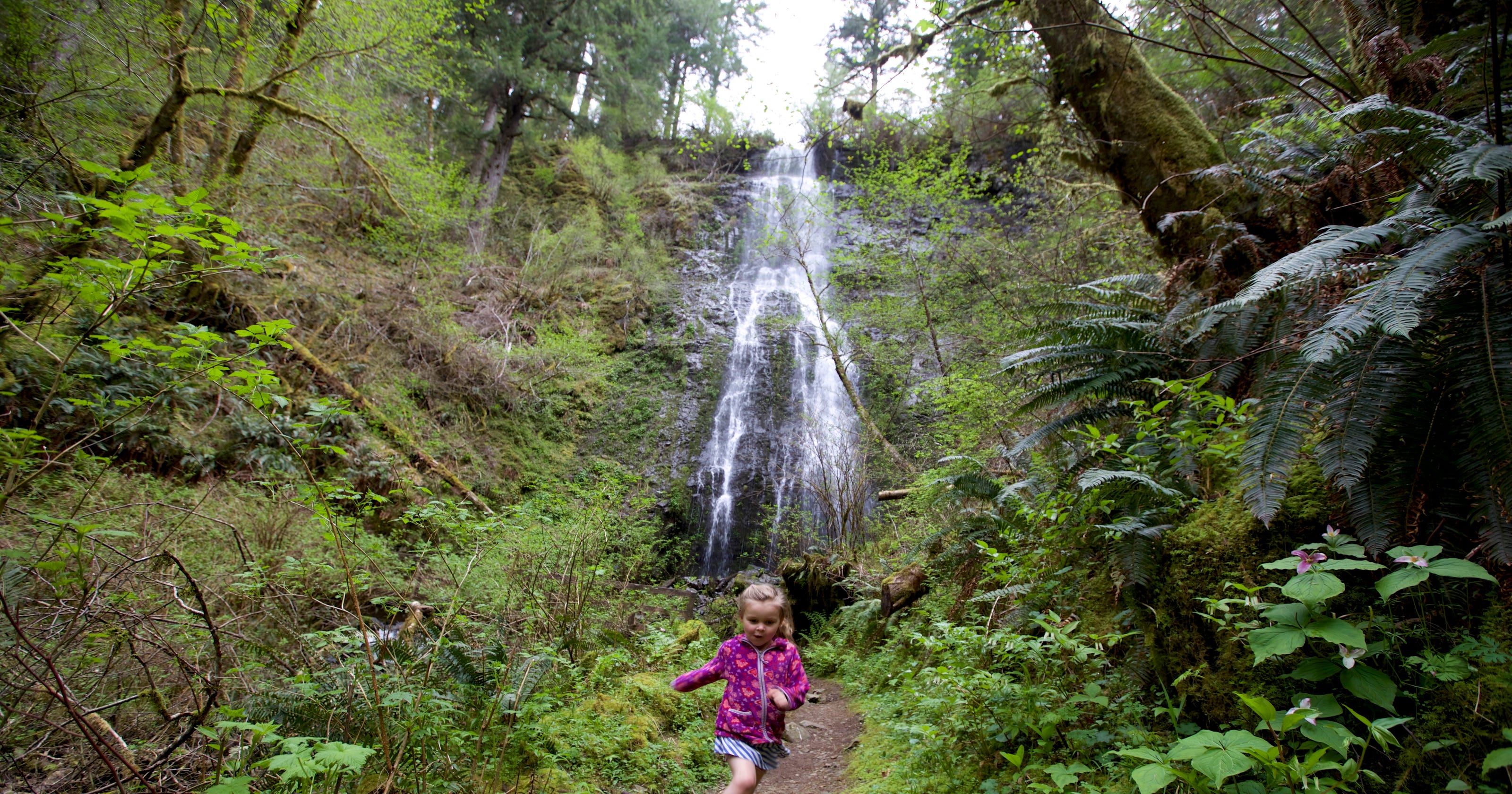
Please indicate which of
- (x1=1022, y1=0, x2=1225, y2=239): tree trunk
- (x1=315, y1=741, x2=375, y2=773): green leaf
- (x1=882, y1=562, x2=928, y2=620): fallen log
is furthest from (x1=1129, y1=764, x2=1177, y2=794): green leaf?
(x1=882, y1=562, x2=928, y2=620): fallen log

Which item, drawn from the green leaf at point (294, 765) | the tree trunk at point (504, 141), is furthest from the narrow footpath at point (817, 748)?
the tree trunk at point (504, 141)

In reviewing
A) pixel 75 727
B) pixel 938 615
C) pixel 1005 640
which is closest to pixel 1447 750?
pixel 1005 640

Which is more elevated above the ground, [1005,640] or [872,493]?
[1005,640]

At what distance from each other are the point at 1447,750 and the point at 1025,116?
9.99m

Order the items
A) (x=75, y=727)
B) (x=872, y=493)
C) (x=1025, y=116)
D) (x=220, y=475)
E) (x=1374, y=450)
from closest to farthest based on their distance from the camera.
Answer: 1. (x=1374, y=450)
2. (x=75, y=727)
3. (x=220, y=475)
4. (x=1025, y=116)
5. (x=872, y=493)

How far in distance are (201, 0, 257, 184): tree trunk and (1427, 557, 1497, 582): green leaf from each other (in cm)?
778

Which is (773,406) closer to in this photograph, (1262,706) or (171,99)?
(171,99)

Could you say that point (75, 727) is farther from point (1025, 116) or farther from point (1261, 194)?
point (1025, 116)

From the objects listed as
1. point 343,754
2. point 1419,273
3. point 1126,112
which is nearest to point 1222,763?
point 1419,273

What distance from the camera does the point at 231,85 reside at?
19.7ft

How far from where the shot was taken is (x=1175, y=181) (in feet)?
14.4

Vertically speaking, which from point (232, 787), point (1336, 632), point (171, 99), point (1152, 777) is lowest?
point (232, 787)

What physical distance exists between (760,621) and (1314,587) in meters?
1.84

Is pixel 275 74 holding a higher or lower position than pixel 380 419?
higher
